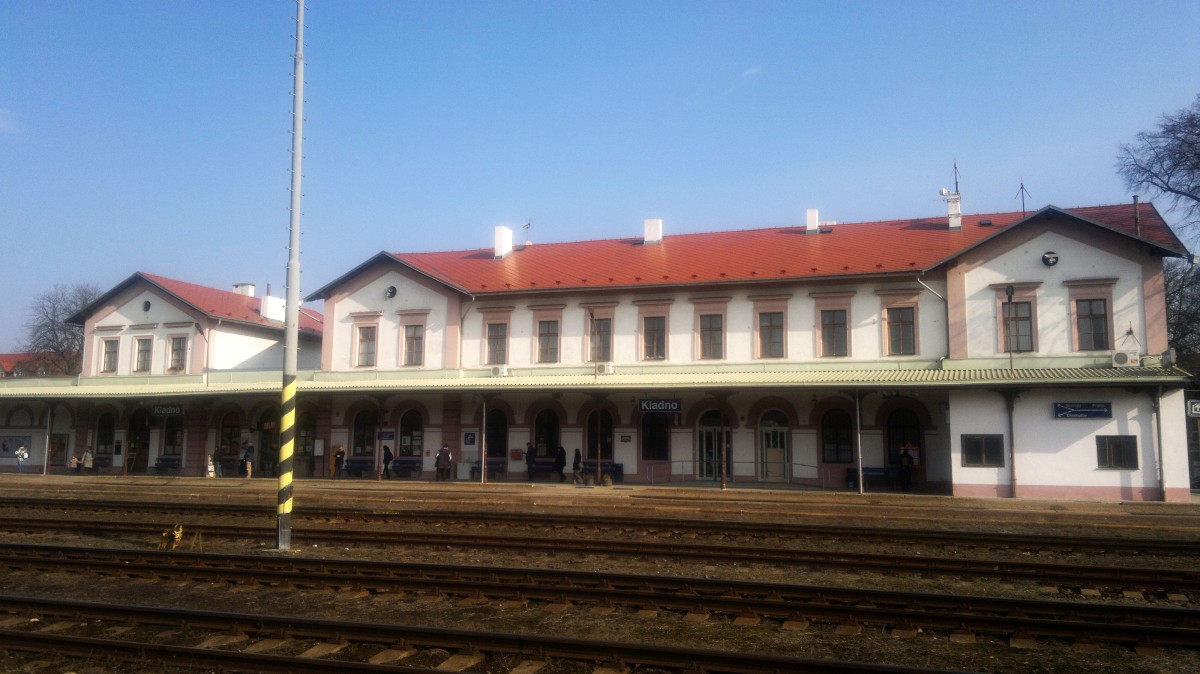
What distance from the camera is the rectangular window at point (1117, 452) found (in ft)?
72.7

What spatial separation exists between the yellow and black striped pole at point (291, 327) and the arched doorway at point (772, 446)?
16719 mm

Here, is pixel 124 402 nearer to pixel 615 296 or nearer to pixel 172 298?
pixel 172 298

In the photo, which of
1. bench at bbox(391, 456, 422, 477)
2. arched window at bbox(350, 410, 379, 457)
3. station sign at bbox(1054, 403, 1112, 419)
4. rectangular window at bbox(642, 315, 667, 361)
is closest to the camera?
station sign at bbox(1054, 403, 1112, 419)

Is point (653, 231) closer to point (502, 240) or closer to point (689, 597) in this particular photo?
point (502, 240)

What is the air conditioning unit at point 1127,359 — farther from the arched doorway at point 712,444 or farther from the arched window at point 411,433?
the arched window at point 411,433

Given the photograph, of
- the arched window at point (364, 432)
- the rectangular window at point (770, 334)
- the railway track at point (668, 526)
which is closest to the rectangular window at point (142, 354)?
the arched window at point (364, 432)

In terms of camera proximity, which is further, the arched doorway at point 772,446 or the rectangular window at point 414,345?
the rectangular window at point 414,345

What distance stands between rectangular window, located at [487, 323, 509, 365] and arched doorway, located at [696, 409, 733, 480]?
304 inches

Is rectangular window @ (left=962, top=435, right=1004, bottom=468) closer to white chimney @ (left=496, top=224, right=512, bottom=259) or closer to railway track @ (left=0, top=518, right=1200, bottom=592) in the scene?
railway track @ (left=0, top=518, right=1200, bottom=592)

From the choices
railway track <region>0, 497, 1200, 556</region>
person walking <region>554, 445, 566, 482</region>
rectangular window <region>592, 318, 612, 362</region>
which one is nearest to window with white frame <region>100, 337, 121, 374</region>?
railway track <region>0, 497, 1200, 556</region>

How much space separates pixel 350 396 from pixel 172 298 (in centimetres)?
1084

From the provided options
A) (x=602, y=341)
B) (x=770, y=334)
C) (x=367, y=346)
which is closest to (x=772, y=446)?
(x=770, y=334)

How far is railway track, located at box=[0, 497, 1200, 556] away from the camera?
14.0 metres

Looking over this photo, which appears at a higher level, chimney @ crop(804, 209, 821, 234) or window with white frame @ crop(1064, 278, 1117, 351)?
chimney @ crop(804, 209, 821, 234)
